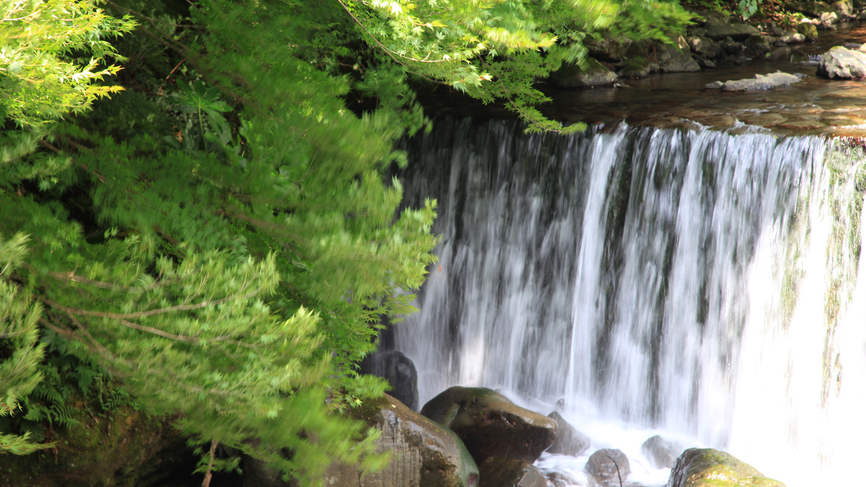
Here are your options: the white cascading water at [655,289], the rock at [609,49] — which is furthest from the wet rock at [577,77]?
the white cascading water at [655,289]

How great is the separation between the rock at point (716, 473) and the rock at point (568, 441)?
125 centimetres

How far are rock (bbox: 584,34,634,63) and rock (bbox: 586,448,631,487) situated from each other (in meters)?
6.51

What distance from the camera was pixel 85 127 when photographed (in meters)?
2.77

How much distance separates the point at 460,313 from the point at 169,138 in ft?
17.5

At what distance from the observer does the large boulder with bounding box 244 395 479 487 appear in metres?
4.58

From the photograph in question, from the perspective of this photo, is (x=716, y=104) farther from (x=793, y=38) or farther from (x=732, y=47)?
(x=793, y=38)

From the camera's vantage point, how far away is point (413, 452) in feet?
15.5

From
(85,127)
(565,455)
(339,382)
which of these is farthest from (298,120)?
(565,455)

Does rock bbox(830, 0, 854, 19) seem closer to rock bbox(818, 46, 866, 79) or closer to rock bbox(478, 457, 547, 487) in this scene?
rock bbox(818, 46, 866, 79)

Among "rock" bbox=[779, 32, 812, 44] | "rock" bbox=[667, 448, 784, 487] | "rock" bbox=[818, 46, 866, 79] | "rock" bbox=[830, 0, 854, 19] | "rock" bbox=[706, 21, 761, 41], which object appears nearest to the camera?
"rock" bbox=[667, 448, 784, 487]

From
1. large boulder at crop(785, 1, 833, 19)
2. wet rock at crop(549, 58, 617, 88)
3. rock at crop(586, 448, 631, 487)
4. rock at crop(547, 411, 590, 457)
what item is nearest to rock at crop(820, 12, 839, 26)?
large boulder at crop(785, 1, 833, 19)

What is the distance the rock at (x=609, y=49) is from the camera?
398 inches

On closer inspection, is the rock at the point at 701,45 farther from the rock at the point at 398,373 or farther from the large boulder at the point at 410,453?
the large boulder at the point at 410,453

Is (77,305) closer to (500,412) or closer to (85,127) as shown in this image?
(85,127)
